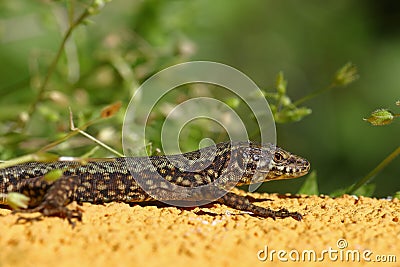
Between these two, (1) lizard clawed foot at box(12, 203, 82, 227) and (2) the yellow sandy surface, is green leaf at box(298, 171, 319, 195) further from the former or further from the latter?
(1) lizard clawed foot at box(12, 203, 82, 227)

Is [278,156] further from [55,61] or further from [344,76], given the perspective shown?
[55,61]

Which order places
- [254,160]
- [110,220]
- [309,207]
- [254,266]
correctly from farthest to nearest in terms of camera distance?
[254,160] < [309,207] < [110,220] < [254,266]

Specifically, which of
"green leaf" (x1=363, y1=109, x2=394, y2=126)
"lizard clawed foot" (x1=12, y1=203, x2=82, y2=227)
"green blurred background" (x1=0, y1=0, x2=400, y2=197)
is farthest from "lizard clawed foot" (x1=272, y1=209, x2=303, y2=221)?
"green blurred background" (x1=0, y1=0, x2=400, y2=197)

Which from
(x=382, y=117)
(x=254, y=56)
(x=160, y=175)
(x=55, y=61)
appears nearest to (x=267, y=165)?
(x=160, y=175)

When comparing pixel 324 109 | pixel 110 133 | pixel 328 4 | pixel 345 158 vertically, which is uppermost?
pixel 328 4

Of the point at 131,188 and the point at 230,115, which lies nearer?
the point at 131,188

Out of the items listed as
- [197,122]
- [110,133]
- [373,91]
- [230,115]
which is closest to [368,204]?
[230,115]

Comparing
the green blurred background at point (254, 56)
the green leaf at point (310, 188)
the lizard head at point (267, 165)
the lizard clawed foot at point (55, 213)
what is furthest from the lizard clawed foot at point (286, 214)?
the green blurred background at point (254, 56)

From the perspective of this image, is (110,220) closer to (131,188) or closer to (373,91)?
(131,188)

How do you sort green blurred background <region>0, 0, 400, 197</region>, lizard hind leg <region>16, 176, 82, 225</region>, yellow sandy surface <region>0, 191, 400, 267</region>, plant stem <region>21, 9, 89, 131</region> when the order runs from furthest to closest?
green blurred background <region>0, 0, 400, 197</region>, plant stem <region>21, 9, 89, 131</region>, lizard hind leg <region>16, 176, 82, 225</region>, yellow sandy surface <region>0, 191, 400, 267</region>
